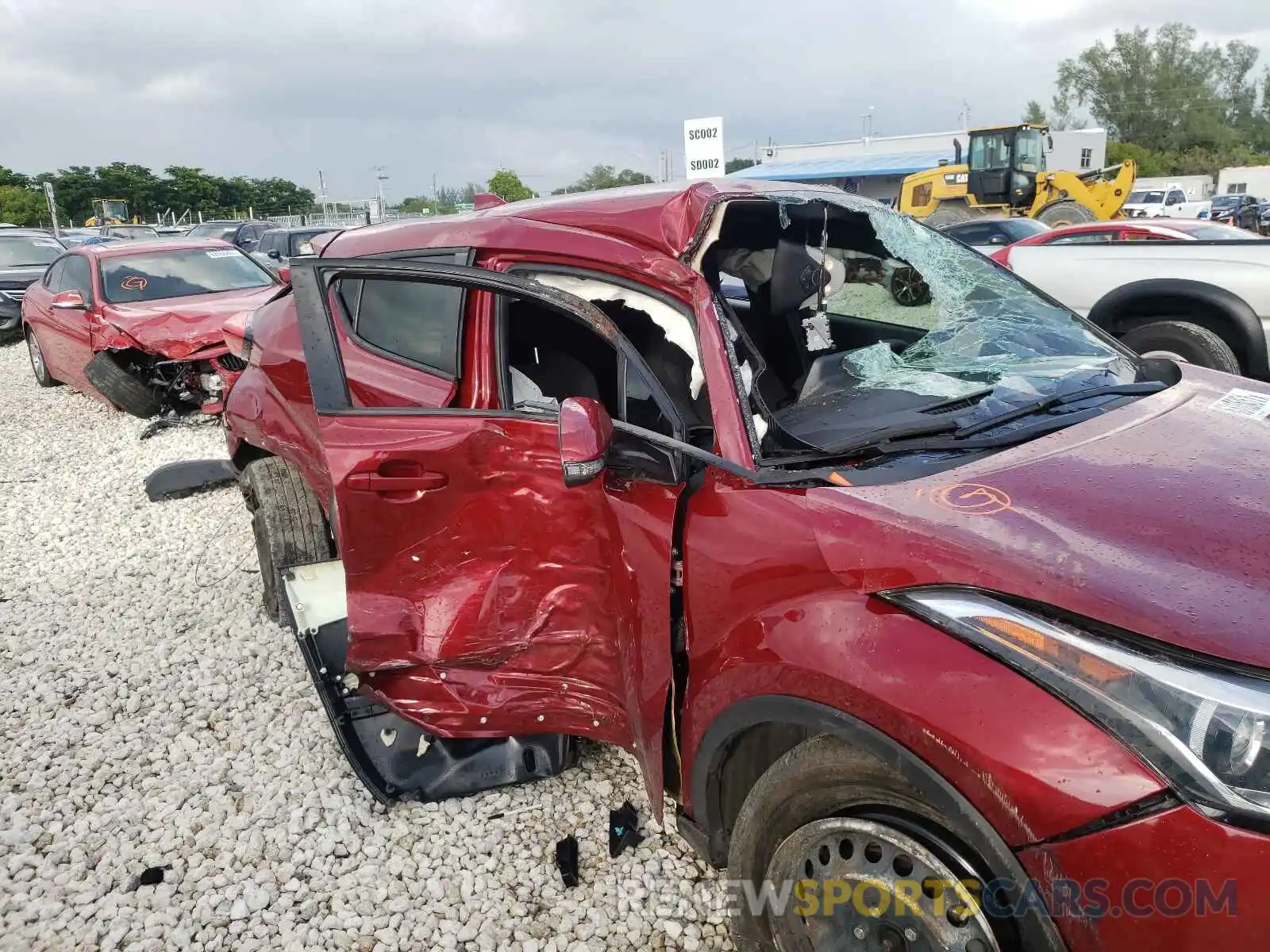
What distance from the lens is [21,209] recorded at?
38906mm

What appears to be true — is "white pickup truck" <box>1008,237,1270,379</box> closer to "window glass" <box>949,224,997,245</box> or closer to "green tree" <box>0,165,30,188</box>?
"window glass" <box>949,224,997,245</box>

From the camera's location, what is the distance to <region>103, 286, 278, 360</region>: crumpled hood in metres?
7.14

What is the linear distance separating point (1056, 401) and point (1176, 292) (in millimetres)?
4816

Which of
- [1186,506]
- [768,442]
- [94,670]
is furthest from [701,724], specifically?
[94,670]

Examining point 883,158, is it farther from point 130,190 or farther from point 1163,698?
point 1163,698

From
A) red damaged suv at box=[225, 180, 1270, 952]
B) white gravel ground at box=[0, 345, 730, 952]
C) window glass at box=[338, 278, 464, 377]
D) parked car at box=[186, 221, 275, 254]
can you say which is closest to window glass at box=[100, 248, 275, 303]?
white gravel ground at box=[0, 345, 730, 952]

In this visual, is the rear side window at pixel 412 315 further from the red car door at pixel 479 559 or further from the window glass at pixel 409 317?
the red car door at pixel 479 559

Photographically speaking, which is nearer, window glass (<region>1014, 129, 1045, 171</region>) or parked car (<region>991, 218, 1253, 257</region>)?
parked car (<region>991, 218, 1253, 257</region>)

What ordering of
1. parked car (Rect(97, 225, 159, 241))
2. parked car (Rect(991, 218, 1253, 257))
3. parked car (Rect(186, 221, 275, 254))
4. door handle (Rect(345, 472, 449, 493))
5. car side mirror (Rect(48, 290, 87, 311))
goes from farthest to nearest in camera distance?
parked car (Rect(97, 225, 159, 241)), parked car (Rect(186, 221, 275, 254)), parked car (Rect(991, 218, 1253, 257)), car side mirror (Rect(48, 290, 87, 311)), door handle (Rect(345, 472, 449, 493))

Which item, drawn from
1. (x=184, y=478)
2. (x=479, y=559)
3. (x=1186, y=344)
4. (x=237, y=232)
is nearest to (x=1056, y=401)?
(x=479, y=559)

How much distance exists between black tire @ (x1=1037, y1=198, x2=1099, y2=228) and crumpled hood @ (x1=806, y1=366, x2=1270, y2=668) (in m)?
16.4

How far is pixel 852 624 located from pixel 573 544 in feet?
3.19

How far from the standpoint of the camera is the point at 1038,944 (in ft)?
4.33

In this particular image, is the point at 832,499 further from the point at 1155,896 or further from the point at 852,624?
the point at 1155,896
